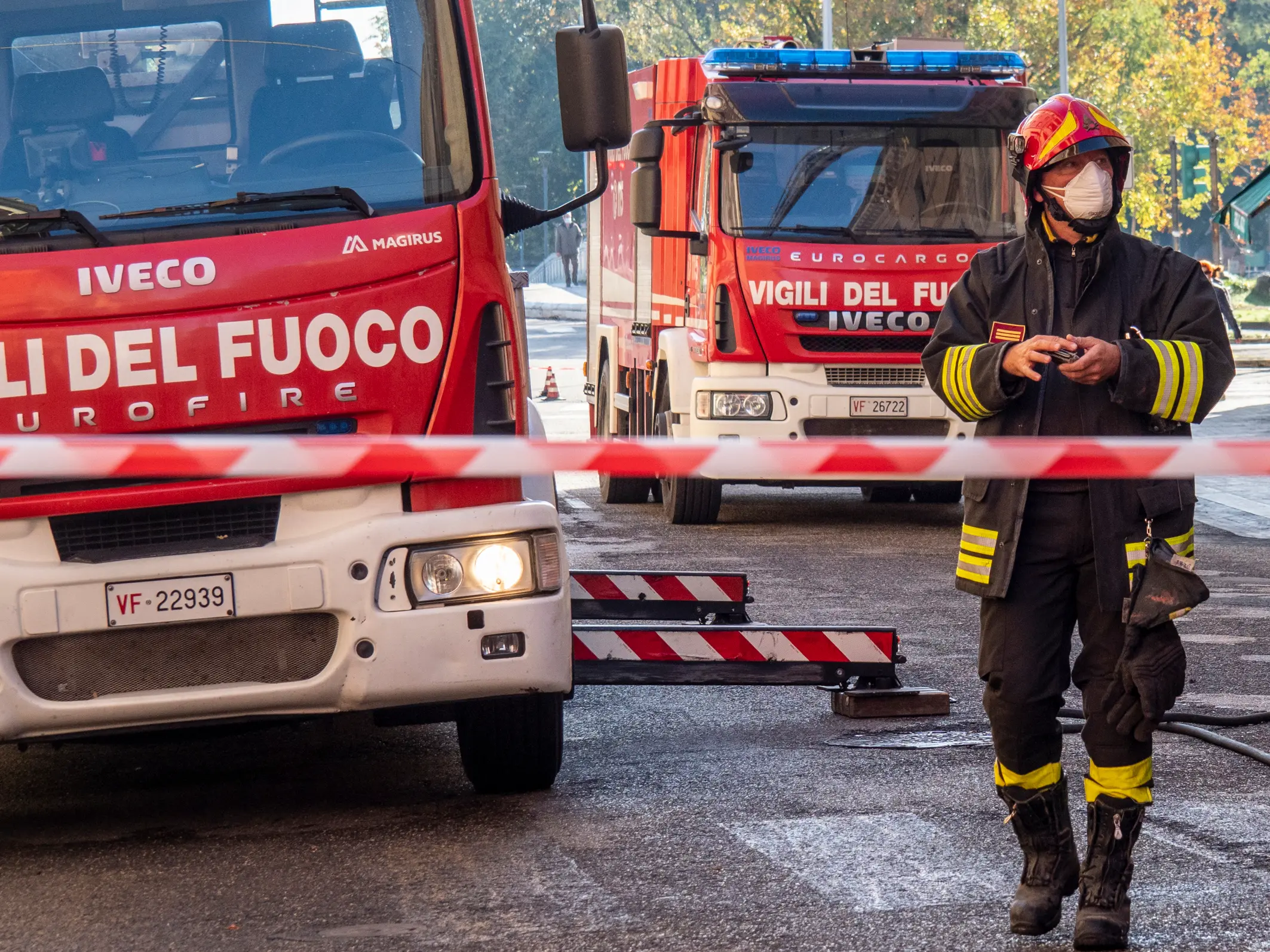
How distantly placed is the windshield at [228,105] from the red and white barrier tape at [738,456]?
135cm

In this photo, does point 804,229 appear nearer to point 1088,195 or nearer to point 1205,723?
point 1205,723

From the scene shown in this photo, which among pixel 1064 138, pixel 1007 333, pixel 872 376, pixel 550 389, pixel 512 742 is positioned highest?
pixel 1064 138

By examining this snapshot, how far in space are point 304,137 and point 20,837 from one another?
2.08m

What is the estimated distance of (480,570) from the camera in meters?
5.34

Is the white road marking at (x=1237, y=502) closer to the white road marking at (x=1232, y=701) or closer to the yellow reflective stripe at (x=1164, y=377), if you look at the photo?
the white road marking at (x=1232, y=701)

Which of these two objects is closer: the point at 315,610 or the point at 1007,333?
the point at 1007,333

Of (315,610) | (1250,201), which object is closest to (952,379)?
(315,610)

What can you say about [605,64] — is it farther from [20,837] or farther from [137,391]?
[20,837]

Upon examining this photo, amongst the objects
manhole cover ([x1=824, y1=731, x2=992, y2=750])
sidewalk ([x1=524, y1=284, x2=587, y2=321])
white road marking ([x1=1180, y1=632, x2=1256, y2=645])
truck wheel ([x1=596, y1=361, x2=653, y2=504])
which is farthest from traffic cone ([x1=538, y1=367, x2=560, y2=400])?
sidewalk ([x1=524, y1=284, x2=587, y2=321])

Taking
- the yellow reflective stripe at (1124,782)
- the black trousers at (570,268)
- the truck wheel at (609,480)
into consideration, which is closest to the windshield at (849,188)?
the truck wheel at (609,480)

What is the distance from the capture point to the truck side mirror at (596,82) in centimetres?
586

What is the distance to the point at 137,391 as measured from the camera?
17.0 ft

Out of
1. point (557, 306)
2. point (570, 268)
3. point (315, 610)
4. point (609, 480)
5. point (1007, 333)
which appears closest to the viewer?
point (1007, 333)

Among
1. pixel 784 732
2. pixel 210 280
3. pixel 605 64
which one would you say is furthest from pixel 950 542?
pixel 210 280
